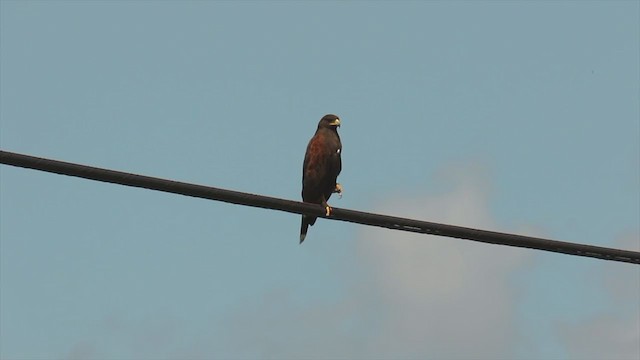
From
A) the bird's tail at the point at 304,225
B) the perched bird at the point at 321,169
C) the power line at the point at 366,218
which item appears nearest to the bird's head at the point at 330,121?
the perched bird at the point at 321,169

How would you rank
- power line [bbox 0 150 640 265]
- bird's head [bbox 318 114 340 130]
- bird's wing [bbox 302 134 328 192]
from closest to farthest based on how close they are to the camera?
power line [bbox 0 150 640 265] < bird's wing [bbox 302 134 328 192] < bird's head [bbox 318 114 340 130]

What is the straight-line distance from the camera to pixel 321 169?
53.7 ft

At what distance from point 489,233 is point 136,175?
2.70m

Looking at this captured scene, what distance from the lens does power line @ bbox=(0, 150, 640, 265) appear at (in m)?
9.44

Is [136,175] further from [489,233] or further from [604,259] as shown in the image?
[604,259]

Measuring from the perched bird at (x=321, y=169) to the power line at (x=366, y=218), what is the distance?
5.40m

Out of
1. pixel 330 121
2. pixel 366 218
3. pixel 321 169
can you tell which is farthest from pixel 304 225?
pixel 366 218

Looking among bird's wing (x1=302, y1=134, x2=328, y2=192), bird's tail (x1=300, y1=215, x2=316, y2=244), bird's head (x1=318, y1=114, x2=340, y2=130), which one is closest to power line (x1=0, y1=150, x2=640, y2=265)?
bird's tail (x1=300, y1=215, x2=316, y2=244)

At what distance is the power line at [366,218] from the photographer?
944 centimetres

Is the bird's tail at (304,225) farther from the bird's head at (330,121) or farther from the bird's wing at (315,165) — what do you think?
the bird's head at (330,121)

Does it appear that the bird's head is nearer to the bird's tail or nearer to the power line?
the bird's tail

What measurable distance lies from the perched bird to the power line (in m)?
5.40

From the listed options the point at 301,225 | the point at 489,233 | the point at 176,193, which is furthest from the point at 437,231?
the point at 301,225

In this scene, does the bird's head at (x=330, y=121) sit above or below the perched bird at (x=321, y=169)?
above
